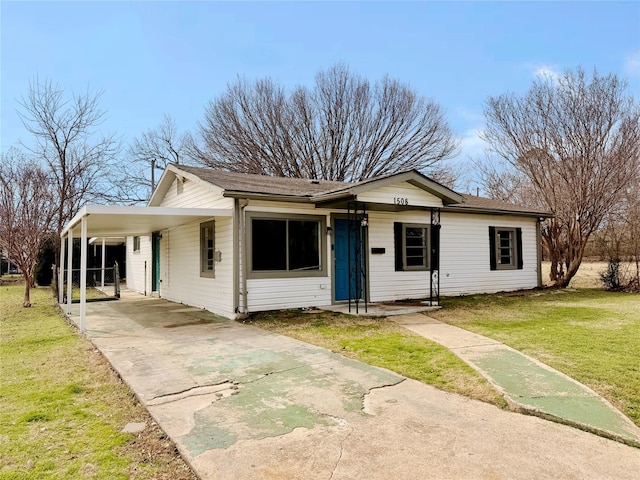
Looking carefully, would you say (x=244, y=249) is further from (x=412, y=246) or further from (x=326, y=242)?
(x=412, y=246)

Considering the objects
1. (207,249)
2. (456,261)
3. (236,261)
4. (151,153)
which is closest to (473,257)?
(456,261)

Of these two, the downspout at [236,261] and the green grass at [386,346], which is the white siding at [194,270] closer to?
the downspout at [236,261]

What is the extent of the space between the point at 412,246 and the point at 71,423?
359 inches

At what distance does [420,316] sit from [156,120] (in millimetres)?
23189

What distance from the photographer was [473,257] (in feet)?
40.9

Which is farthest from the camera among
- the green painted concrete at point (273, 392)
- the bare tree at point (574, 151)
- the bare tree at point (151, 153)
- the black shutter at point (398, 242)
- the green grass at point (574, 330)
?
the bare tree at point (151, 153)

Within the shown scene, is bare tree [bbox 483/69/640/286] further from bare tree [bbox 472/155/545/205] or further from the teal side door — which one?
the teal side door

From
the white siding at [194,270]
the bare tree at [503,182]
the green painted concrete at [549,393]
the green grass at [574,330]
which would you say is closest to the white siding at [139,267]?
the white siding at [194,270]

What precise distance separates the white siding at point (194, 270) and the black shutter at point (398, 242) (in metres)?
4.40

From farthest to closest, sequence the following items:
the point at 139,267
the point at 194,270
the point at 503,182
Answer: the point at 503,182 < the point at 139,267 < the point at 194,270

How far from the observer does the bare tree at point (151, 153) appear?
84.1ft

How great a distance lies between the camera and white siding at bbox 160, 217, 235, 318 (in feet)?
29.3

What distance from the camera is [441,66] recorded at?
13.3m

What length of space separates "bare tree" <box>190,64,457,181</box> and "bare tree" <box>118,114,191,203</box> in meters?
3.06
